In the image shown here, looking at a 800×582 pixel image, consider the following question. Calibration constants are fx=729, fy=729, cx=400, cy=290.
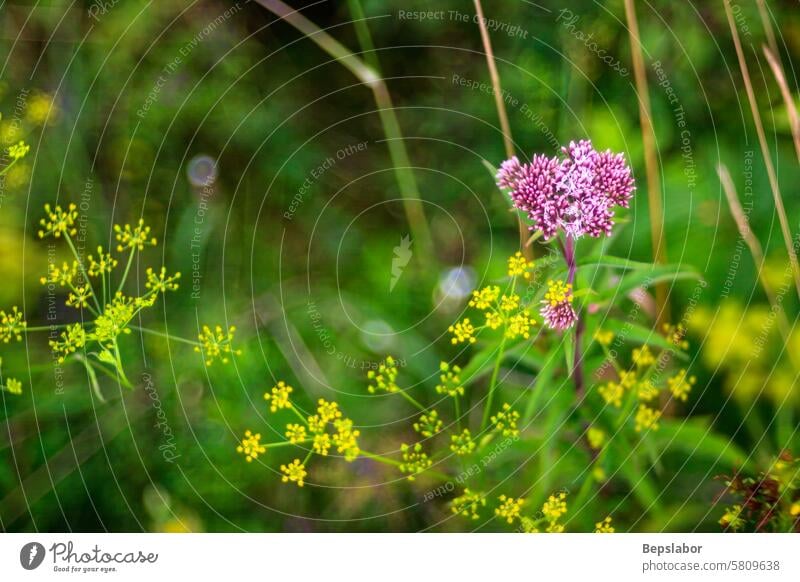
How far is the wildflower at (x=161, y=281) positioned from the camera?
861 millimetres

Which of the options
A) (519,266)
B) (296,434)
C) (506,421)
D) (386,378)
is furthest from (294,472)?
(519,266)

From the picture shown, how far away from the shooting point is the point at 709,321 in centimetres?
86

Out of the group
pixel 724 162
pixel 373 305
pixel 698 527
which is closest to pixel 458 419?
pixel 373 305

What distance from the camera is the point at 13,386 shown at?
33.7 inches

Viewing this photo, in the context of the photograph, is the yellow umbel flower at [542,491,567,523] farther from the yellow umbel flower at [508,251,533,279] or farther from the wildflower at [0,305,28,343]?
the wildflower at [0,305,28,343]

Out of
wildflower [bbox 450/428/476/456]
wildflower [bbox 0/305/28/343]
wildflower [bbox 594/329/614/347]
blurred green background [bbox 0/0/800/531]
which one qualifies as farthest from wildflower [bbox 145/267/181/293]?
wildflower [bbox 594/329/614/347]

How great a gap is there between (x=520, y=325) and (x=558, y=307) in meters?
0.05

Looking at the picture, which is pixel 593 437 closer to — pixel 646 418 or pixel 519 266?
pixel 646 418

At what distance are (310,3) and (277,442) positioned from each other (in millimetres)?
516

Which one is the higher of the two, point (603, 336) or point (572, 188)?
point (572, 188)

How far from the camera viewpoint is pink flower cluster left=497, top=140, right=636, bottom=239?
0.84 meters
